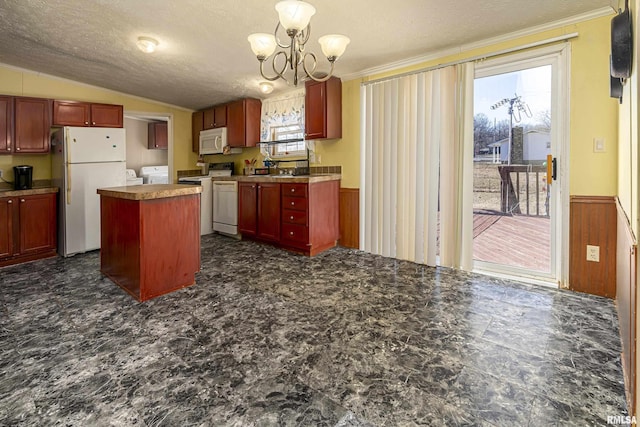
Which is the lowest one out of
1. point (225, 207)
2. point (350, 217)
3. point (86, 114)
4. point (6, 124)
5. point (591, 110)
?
point (350, 217)

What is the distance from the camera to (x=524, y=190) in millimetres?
2939

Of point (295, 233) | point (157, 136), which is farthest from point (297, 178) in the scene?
point (157, 136)

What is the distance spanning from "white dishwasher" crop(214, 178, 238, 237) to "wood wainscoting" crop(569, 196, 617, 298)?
4002 millimetres

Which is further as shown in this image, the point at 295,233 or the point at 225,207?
the point at 225,207

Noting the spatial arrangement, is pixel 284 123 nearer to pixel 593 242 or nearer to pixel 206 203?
pixel 206 203

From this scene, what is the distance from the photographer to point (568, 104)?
8.51 feet

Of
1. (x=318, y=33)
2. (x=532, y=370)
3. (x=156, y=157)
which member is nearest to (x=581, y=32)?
(x=318, y=33)

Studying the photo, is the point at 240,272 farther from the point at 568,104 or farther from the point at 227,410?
the point at 568,104

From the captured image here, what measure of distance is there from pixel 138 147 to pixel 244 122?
146 inches

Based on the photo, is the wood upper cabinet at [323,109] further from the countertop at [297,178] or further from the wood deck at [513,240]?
the wood deck at [513,240]

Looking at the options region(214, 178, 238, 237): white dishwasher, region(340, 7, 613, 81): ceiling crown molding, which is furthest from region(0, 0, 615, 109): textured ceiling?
region(214, 178, 238, 237): white dishwasher

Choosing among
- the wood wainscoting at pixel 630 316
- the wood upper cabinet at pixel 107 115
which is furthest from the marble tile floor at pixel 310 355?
the wood upper cabinet at pixel 107 115

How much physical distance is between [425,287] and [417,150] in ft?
4.92

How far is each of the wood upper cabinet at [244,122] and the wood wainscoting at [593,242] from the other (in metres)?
4.20
